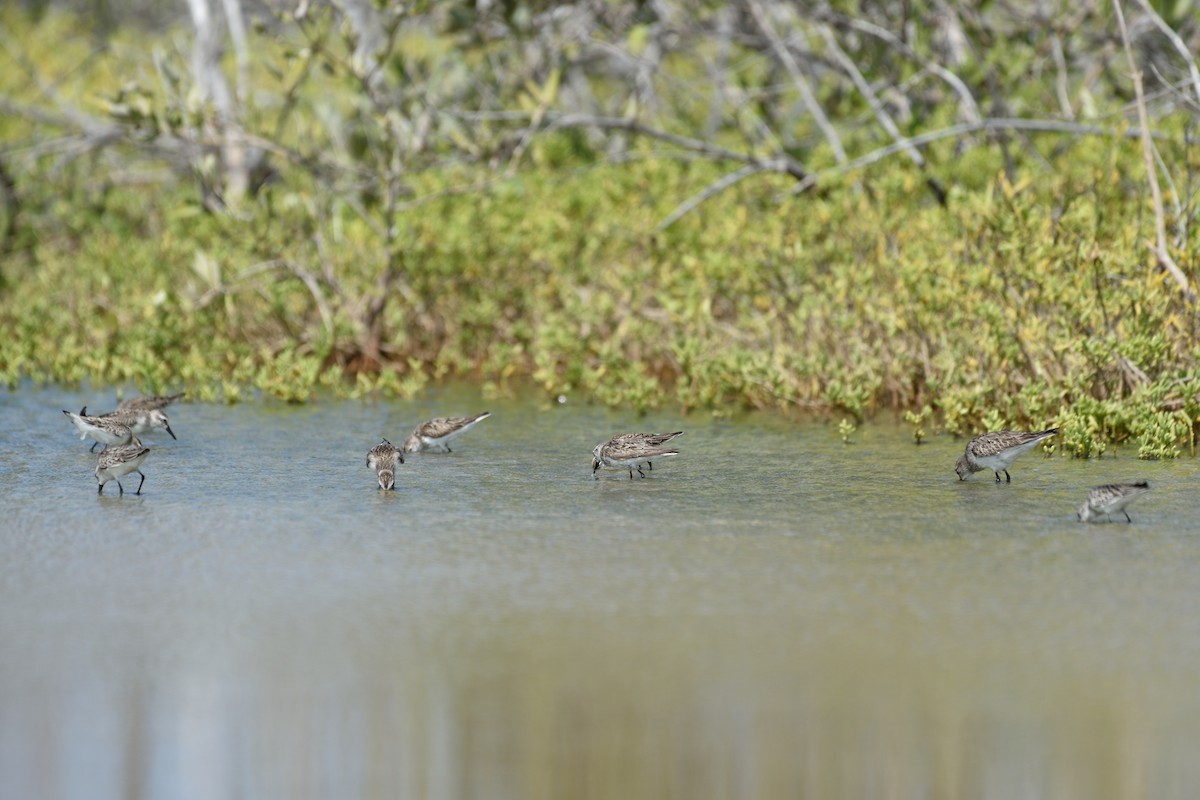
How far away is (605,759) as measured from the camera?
4680mm

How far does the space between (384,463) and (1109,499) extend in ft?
12.1

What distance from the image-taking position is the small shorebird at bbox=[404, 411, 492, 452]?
9.33 metres

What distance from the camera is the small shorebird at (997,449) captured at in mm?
8109

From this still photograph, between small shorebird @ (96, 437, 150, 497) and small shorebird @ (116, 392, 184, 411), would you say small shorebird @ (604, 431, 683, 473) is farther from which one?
small shorebird @ (116, 392, 184, 411)

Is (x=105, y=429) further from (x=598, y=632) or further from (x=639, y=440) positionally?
(x=598, y=632)

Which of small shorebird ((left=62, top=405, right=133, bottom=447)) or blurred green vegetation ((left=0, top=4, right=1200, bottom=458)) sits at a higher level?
blurred green vegetation ((left=0, top=4, right=1200, bottom=458))

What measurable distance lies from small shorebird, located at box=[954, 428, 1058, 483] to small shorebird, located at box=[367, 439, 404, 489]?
3.03 meters

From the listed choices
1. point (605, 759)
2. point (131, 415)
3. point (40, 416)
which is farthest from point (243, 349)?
point (605, 759)

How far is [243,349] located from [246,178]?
5.15 meters

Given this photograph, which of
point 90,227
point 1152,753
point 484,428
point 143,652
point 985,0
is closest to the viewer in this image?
point 1152,753

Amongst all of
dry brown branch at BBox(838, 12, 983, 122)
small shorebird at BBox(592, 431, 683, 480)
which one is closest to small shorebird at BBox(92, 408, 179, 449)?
small shorebird at BBox(592, 431, 683, 480)

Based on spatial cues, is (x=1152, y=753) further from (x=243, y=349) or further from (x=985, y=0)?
(x=985, y=0)

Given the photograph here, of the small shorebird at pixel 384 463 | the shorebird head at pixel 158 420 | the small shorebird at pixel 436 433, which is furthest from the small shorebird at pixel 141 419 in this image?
the small shorebird at pixel 384 463

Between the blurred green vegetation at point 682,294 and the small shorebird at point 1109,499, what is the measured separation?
5.27 feet
